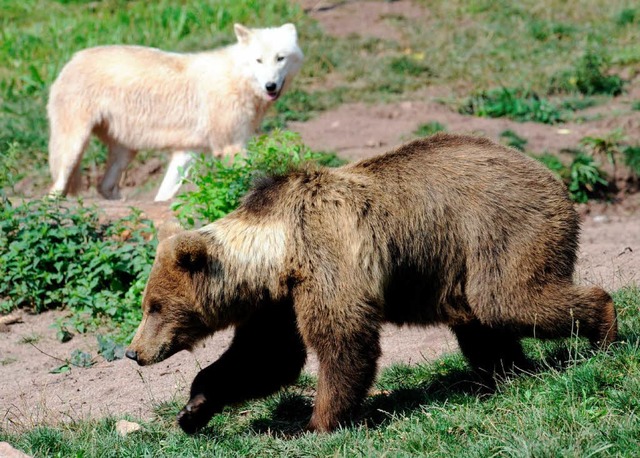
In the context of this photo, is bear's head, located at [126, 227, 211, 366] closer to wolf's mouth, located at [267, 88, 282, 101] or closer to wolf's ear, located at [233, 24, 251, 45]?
wolf's mouth, located at [267, 88, 282, 101]

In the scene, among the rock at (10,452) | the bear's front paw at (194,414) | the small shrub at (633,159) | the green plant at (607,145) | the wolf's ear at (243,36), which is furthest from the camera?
the wolf's ear at (243,36)

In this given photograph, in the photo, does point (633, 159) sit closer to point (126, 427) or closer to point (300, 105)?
point (300, 105)

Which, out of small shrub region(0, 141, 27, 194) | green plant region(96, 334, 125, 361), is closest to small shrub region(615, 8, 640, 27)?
small shrub region(0, 141, 27, 194)

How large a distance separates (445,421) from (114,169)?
7.71 metres

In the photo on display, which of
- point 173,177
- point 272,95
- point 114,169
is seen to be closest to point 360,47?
point 272,95

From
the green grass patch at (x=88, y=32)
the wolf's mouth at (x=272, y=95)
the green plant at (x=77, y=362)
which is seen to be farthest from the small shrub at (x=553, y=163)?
the green plant at (x=77, y=362)

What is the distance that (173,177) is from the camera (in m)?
11.1

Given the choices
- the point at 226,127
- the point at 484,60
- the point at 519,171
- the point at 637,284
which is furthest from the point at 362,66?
the point at 519,171

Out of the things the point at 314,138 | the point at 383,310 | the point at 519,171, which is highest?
the point at 519,171

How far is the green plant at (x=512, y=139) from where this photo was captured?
10.6 m

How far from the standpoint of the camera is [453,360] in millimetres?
5938

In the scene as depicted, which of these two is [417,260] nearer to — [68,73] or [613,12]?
[68,73]

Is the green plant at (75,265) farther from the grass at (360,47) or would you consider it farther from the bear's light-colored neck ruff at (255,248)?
the grass at (360,47)

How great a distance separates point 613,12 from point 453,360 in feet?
35.0
